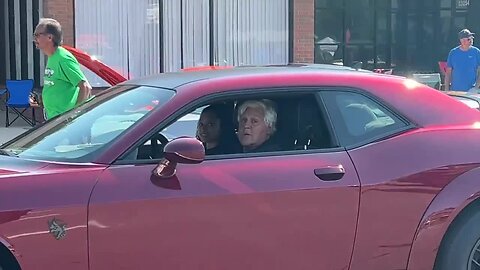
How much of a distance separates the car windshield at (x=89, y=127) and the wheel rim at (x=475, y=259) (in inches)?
77.1

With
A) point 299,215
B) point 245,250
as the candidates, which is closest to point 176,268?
point 245,250

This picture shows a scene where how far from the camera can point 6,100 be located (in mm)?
15211

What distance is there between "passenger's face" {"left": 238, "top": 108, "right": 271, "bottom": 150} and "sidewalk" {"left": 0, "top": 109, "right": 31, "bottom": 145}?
8.80 metres

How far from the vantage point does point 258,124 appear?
16.2ft

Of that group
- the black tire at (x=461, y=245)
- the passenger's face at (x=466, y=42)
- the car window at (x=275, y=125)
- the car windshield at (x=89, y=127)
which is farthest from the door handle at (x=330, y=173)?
the passenger's face at (x=466, y=42)

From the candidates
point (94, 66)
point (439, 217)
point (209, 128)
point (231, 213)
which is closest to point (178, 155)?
point (231, 213)

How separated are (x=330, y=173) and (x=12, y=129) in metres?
10.8

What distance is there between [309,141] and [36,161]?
4.91 feet

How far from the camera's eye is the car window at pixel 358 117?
4.91m

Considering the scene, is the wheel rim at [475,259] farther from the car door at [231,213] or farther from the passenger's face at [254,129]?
the passenger's face at [254,129]

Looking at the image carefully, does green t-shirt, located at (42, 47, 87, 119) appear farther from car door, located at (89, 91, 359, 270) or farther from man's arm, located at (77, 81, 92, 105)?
car door, located at (89, 91, 359, 270)

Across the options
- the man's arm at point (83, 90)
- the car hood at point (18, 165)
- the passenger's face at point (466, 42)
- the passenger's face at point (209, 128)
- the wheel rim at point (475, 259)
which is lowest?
the wheel rim at point (475, 259)

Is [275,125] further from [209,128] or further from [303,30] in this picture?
[303,30]

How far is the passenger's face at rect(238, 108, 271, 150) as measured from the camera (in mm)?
4949
